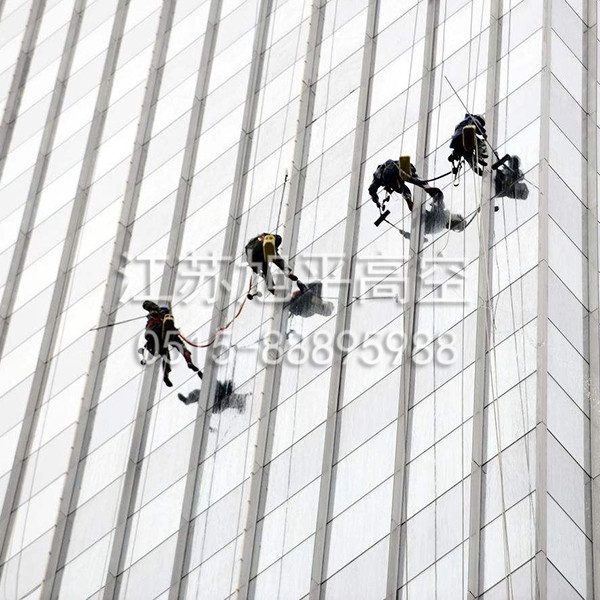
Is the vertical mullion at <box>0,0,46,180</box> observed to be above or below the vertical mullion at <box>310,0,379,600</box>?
above

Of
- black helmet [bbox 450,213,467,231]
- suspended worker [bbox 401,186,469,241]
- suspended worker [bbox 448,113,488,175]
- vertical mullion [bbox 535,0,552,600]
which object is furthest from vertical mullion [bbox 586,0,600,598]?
suspended worker [bbox 401,186,469,241]

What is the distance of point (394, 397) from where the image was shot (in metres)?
27.0

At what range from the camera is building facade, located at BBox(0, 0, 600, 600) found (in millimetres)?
24938

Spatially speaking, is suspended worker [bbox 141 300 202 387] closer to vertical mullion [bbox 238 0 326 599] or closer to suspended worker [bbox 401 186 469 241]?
vertical mullion [bbox 238 0 326 599]

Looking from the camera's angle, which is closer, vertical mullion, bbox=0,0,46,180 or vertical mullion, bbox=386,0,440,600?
vertical mullion, bbox=386,0,440,600

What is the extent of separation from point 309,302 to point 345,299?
81cm

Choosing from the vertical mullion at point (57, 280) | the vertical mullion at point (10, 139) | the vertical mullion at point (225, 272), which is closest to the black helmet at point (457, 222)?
the vertical mullion at point (225, 272)

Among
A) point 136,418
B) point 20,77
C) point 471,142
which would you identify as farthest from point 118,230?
point 471,142

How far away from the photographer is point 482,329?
26.1 meters

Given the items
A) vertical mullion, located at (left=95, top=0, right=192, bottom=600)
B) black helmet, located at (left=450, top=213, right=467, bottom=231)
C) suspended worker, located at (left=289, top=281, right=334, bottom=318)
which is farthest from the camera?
vertical mullion, located at (left=95, top=0, right=192, bottom=600)

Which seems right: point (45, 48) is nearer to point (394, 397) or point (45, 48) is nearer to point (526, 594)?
point (394, 397)

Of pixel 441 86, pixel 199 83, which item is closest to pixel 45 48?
pixel 199 83

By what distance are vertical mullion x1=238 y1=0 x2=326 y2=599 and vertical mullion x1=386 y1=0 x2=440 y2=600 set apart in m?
2.80

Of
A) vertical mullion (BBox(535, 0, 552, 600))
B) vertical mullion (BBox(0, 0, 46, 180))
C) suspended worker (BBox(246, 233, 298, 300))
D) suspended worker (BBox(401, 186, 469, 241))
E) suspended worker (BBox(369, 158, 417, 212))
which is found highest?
vertical mullion (BBox(0, 0, 46, 180))
